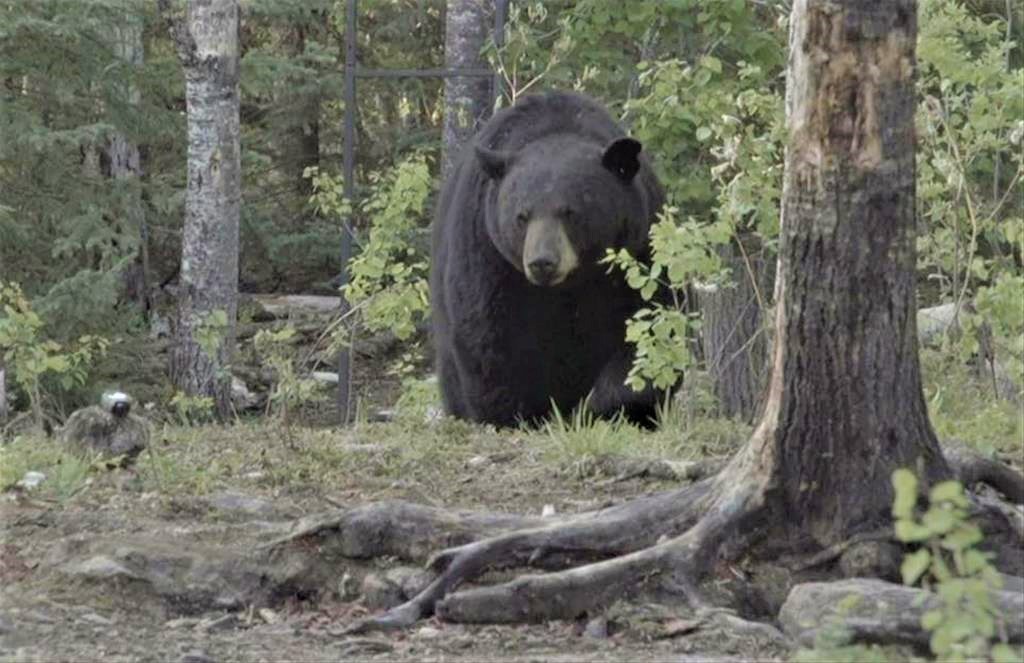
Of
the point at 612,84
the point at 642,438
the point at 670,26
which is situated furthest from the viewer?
the point at 612,84

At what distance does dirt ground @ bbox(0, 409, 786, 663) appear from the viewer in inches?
185

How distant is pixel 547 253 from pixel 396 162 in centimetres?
947

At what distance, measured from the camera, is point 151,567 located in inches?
206

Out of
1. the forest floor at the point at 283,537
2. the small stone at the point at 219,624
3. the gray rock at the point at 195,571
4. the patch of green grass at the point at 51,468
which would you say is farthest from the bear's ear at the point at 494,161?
the small stone at the point at 219,624

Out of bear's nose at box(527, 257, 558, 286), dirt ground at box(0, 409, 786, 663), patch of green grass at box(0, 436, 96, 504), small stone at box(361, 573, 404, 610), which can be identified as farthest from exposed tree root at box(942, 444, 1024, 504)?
bear's nose at box(527, 257, 558, 286)

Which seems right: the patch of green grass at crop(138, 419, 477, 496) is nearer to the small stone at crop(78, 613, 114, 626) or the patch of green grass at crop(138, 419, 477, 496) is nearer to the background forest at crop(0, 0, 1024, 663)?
the background forest at crop(0, 0, 1024, 663)

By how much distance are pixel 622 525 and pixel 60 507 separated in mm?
1824

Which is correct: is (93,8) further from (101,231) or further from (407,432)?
(407,432)

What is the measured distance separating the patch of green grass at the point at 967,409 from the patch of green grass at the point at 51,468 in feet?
8.91

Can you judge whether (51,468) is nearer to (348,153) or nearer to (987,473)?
(987,473)


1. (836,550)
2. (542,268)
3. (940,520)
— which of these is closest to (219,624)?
(836,550)

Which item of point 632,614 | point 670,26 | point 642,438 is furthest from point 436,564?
point 670,26

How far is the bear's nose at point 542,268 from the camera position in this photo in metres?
8.70

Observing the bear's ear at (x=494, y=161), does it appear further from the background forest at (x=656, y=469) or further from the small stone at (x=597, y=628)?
the small stone at (x=597, y=628)
